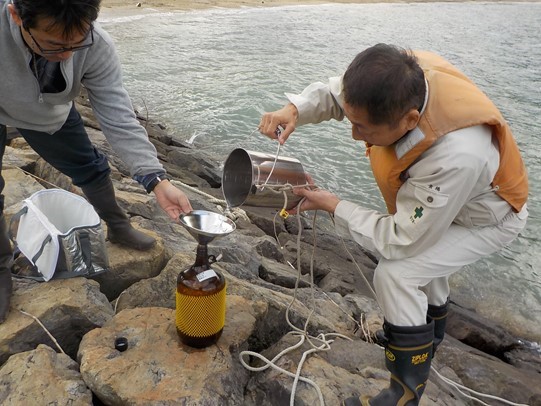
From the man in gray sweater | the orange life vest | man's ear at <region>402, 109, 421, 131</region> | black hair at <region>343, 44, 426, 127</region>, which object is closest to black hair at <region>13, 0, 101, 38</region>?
the man in gray sweater

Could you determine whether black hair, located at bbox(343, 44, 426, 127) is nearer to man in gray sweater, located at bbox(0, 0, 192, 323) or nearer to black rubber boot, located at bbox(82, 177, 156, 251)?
man in gray sweater, located at bbox(0, 0, 192, 323)

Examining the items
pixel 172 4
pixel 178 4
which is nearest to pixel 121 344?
pixel 172 4

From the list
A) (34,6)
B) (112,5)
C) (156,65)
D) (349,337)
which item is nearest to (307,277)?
(349,337)

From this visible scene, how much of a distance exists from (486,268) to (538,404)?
3.38 metres

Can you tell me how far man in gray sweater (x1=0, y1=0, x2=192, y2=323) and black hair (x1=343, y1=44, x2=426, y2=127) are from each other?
110cm

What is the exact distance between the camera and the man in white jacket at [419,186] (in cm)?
229

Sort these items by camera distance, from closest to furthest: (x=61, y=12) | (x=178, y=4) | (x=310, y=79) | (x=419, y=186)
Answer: (x=61, y=12) < (x=419, y=186) < (x=310, y=79) < (x=178, y=4)

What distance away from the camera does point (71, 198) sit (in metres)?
3.23

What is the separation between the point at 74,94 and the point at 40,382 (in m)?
1.55

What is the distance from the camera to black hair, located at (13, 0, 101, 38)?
6.54ft

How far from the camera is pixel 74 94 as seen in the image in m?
2.77

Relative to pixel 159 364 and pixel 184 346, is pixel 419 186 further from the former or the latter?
pixel 159 364

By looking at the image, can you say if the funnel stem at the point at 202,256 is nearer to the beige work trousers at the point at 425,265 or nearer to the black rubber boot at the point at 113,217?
the beige work trousers at the point at 425,265

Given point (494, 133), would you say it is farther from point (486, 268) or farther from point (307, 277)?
point (486, 268)
